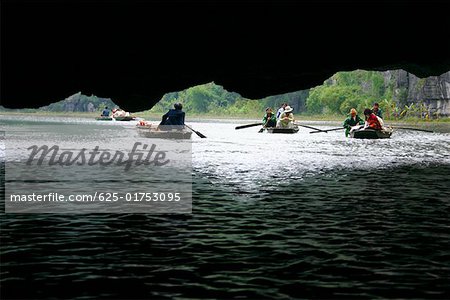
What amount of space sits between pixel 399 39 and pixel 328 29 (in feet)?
8.89

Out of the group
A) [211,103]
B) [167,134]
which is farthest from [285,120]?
[211,103]

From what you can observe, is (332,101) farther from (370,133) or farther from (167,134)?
(167,134)

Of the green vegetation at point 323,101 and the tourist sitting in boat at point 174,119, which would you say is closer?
the tourist sitting in boat at point 174,119

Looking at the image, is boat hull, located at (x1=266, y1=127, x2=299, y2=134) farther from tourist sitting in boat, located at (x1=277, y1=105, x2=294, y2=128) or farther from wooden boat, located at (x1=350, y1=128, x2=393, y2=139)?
wooden boat, located at (x1=350, y1=128, x2=393, y2=139)

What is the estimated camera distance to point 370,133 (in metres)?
42.5

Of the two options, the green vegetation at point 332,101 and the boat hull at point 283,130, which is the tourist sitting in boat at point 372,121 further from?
the green vegetation at point 332,101

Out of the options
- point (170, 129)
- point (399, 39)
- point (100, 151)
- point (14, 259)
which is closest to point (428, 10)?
point (399, 39)

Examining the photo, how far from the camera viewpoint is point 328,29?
19.6 metres

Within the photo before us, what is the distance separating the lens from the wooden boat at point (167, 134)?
4087 cm

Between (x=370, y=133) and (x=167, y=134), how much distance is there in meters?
12.2

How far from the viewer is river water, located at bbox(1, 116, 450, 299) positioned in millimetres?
8148

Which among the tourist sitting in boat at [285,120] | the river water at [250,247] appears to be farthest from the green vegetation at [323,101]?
the river water at [250,247]

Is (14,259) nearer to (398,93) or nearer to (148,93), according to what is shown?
(148,93)

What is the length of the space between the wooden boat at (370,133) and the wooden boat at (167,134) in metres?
10.2
